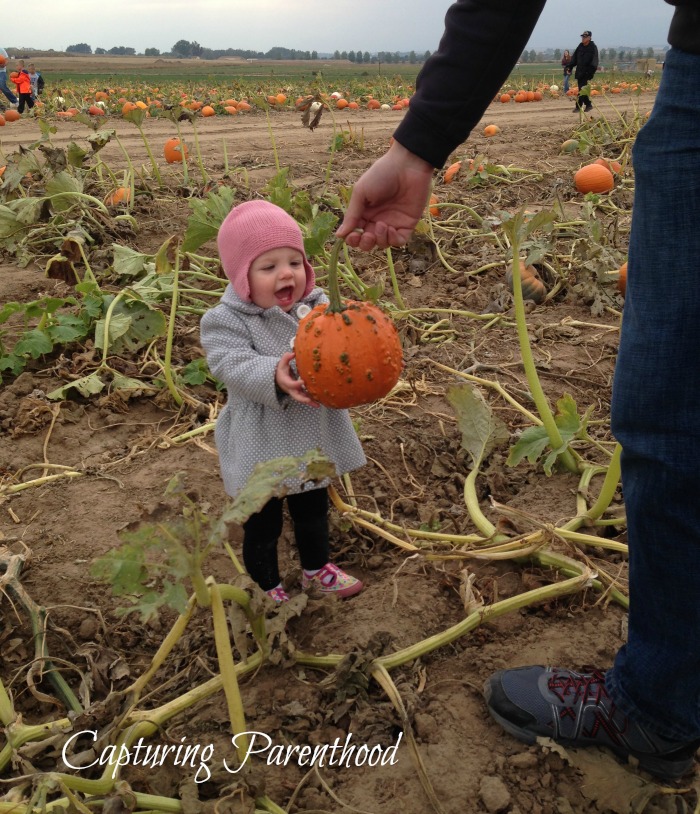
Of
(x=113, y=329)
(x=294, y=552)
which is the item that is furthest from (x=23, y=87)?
(x=294, y=552)

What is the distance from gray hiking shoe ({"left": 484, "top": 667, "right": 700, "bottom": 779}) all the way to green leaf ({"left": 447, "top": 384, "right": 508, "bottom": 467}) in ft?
2.80

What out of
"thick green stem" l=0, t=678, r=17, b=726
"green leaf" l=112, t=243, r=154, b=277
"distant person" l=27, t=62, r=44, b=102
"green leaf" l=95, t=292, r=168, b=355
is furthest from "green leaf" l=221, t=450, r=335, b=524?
"distant person" l=27, t=62, r=44, b=102

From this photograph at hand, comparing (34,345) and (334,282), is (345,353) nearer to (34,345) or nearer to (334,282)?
(334,282)

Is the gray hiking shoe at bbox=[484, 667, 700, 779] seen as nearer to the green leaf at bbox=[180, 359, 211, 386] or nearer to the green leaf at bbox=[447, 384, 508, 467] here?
the green leaf at bbox=[447, 384, 508, 467]

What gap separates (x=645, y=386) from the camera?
4.35ft

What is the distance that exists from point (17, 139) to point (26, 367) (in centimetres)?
867

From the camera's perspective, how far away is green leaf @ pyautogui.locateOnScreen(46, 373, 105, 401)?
3.23 metres

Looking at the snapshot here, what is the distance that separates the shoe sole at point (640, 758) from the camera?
155 cm

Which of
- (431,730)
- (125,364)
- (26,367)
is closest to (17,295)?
(26,367)

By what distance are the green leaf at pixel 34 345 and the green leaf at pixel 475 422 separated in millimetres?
1959

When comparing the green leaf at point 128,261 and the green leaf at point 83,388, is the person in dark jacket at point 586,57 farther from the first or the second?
the green leaf at point 83,388

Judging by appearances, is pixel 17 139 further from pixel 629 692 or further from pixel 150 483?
pixel 629 692

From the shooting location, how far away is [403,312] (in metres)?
3.71

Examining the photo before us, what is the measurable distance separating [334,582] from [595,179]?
4884 mm
